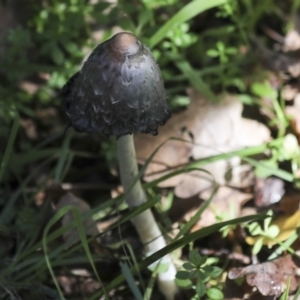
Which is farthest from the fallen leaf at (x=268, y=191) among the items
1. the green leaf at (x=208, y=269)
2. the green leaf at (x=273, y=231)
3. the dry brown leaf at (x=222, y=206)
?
A: the green leaf at (x=208, y=269)

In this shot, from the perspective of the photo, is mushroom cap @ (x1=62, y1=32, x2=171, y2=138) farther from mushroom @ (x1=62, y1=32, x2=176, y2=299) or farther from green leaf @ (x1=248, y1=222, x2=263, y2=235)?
green leaf @ (x1=248, y1=222, x2=263, y2=235)

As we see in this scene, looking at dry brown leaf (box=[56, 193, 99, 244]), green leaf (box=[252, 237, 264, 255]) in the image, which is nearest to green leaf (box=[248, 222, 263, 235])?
green leaf (box=[252, 237, 264, 255])

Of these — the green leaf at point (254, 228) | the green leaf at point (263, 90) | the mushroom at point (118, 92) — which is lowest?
the green leaf at point (254, 228)

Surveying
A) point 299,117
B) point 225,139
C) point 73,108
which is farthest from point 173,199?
point 73,108

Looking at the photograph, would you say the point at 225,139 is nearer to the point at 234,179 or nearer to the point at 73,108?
the point at 234,179

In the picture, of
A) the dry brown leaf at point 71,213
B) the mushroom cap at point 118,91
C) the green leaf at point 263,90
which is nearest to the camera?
the mushroom cap at point 118,91

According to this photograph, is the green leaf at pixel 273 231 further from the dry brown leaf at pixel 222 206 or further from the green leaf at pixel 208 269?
the green leaf at pixel 208 269

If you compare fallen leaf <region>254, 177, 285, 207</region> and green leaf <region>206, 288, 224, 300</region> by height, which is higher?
green leaf <region>206, 288, 224, 300</region>
